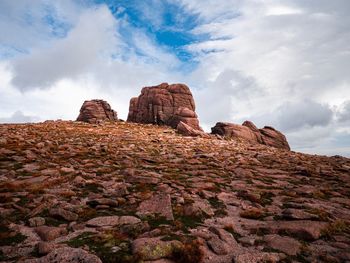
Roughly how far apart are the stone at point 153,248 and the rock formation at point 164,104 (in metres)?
56.0

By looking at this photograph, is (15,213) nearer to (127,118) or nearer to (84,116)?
(84,116)

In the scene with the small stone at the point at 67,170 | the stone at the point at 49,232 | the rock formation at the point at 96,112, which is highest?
the rock formation at the point at 96,112

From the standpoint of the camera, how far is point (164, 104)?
69250 millimetres

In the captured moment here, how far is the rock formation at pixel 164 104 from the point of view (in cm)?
6688

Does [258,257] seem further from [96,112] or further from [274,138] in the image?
[96,112]

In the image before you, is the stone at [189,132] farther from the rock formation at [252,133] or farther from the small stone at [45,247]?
the small stone at [45,247]

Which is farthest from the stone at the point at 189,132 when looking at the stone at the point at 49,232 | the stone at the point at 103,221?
the stone at the point at 49,232

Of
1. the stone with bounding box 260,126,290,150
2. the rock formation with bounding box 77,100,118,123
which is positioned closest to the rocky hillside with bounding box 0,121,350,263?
the stone with bounding box 260,126,290,150

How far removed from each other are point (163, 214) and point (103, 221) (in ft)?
7.39

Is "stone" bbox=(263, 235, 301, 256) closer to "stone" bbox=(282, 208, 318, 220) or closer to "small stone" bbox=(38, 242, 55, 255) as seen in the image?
"stone" bbox=(282, 208, 318, 220)

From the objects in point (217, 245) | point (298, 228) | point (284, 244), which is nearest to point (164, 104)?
point (298, 228)

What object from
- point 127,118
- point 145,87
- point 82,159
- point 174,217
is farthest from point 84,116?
point 174,217

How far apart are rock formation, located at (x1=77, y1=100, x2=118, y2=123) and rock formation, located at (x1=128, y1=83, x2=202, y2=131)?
261 inches

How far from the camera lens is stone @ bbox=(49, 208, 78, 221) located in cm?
1036
